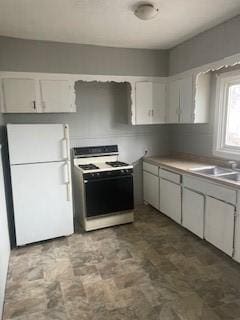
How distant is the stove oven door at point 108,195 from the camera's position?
3217mm

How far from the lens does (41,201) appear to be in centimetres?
299

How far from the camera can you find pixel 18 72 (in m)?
3.06

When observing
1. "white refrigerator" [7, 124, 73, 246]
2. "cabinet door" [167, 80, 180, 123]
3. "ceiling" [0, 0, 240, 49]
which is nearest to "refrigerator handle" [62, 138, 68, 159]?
"white refrigerator" [7, 124, 73, 246]

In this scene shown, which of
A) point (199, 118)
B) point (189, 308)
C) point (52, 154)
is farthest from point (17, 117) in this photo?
point (189, 308)

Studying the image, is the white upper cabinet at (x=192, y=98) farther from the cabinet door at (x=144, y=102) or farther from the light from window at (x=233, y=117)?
the cabinet door at (x=144, y=102)

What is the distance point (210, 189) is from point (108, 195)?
1327 mm

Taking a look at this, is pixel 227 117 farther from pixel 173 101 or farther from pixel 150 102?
pixel 150 102

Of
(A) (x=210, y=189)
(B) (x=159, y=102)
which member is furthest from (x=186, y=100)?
(A) (x=210, y=189)

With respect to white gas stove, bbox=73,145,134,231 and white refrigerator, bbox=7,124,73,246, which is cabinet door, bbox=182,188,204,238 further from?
white refrigerator, bbox=7,124,73,246

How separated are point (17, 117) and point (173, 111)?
2.20 m

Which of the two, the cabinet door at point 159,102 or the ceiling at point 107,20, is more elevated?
the ceiling at point 107,20

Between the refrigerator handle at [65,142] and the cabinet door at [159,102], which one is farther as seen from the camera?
the cabinet door at [159,102]

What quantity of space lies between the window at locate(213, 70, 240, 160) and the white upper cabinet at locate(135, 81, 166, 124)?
2.82 feet

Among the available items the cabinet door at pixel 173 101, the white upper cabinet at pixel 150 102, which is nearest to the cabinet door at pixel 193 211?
the cabinet door at pixel 173 101
